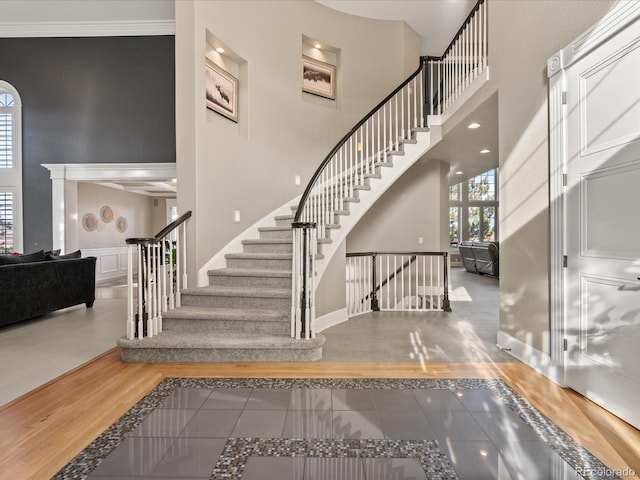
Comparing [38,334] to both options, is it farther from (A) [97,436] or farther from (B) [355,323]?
(B) [355,323]

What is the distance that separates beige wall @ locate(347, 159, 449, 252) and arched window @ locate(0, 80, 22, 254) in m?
6.60

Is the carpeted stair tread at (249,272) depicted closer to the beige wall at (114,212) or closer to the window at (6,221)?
the window at (6,221)

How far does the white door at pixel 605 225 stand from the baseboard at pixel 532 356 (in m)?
0.12

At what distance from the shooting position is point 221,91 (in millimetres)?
4504

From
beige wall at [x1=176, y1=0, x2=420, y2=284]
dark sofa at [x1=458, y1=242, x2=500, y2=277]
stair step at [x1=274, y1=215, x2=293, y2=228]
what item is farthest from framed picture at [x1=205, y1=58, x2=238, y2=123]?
dark sofa at [x1=458, y1=242, x2=500, y2=277]

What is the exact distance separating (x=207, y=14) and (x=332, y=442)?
14.9 ft

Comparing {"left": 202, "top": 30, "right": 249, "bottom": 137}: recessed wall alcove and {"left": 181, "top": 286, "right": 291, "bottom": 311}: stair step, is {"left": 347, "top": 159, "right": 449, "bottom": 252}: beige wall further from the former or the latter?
{"left": 181, "top": 286, "right": 291, "bottom": 311}: stair step

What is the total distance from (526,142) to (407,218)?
3.15 meters

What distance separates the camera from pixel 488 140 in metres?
5.11

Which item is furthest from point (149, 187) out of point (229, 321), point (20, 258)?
point (229, 321)

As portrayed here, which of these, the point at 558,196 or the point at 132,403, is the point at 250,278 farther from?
the point at 558,196

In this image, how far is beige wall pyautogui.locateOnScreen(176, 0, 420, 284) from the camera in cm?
382

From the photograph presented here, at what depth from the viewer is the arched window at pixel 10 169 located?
6.66 m

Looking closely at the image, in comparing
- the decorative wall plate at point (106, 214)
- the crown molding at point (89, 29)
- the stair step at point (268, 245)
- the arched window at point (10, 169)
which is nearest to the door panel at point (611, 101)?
the stair step at point (268, 245)
